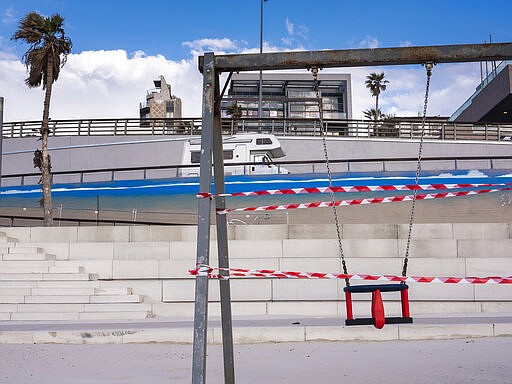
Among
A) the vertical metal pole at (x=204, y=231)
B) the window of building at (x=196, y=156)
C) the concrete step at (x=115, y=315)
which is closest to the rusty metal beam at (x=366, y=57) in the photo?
the vertical metal pole at (x=204, y=231)

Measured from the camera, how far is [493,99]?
119 ft

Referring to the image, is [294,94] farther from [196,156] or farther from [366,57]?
[366,57]

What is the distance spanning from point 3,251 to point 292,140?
2057 cm

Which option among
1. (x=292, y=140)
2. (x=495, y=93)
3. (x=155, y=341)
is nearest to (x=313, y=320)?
(x=155, y=341)

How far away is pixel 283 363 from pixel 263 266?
5.62 meters

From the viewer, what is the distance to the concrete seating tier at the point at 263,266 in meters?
12.0

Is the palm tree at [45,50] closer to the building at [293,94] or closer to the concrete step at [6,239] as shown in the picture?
the concrete step at [6,239]

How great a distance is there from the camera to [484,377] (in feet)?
19.4

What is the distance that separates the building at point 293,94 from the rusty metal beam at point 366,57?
83.2 meters

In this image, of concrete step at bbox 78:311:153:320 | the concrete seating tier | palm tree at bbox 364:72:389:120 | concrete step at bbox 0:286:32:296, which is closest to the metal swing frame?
concrete step at bbox 78:311:153:320

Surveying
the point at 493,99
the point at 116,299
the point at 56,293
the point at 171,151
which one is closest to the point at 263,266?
the point at 116,299

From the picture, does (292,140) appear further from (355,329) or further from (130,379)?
(130,379)

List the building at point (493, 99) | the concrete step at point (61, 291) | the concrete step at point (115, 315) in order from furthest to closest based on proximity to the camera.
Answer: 1. the building at point (493, 99)
2. the concrete step at point (61, 291)
3. the concrete step at point (115, 315)

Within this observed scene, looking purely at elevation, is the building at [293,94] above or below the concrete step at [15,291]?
above
